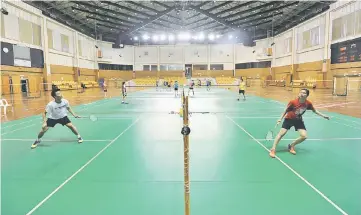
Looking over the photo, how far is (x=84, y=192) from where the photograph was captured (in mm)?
4547

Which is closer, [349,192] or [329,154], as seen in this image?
[349,192]

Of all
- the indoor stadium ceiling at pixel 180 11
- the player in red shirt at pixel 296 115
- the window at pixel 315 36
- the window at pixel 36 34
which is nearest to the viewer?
the player in red shirt at pixel 296 115

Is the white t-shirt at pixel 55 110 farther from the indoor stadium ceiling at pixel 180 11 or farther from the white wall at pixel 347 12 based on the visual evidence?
the white wall at pixel 347 12

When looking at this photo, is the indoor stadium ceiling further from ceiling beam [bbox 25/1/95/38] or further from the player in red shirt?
the player in red shirt

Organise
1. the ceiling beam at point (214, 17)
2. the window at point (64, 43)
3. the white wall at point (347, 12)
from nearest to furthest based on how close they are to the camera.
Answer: the white wall at point (347, 12)
the ceiling beam at point (214, 17)
the window at point (64, 43)

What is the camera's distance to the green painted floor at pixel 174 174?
404 cm

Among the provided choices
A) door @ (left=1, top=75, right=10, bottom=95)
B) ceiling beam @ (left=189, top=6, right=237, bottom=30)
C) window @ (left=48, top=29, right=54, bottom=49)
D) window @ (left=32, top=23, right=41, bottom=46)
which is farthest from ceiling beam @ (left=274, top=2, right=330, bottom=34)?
door @ (left=1, top=75, right=10, bottom=95)

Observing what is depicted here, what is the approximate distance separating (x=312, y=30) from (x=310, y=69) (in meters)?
6.02

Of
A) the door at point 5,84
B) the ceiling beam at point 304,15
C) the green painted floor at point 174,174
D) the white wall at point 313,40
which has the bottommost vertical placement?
the green painted floor at point 174,174

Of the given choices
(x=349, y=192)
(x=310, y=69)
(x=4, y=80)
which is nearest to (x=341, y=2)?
(x=310, y=69)

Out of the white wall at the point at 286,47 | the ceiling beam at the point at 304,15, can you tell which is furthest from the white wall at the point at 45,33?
the white wall at the point at 286,47

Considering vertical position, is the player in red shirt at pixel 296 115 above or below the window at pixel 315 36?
below

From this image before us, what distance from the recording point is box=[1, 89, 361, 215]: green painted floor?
404 centimetres

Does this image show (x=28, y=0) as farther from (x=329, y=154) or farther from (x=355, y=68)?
(x=355, y=68)
